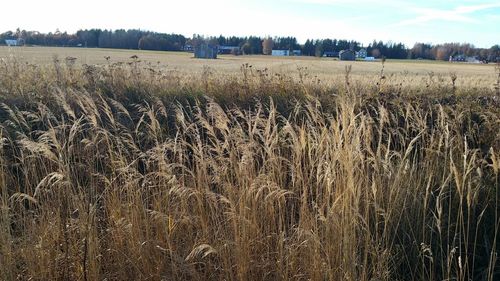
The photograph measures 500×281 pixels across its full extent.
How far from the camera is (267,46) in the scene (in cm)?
8875

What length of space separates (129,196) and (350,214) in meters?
1.96

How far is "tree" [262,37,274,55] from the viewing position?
8694 cm

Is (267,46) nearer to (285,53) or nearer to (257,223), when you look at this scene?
(285,53)

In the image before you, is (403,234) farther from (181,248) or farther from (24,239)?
(24,239)

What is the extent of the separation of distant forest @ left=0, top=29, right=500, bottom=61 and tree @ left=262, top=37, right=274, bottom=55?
1.01m

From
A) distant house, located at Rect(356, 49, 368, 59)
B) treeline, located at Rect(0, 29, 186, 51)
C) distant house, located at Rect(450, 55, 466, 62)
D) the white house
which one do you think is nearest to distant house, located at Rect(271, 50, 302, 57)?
the white house

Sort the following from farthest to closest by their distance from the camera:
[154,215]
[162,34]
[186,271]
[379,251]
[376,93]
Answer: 1. [162,34]
2. [376,93]
3. [154,215]
4. [379,251]
5. [186,271]

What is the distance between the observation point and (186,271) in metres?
2.88

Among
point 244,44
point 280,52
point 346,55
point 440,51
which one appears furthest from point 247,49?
point 440,51

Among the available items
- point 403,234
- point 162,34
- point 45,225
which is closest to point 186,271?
point 45,225

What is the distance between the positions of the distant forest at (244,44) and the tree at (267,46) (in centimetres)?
101

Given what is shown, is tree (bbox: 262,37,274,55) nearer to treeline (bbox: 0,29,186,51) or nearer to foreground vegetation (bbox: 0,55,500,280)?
treeline (bbox: 0,29,186,51)

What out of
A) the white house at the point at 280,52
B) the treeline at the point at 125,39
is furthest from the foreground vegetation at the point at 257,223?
the white house at the point at 280,52

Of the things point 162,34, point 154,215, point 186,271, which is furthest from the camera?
point 162,34
